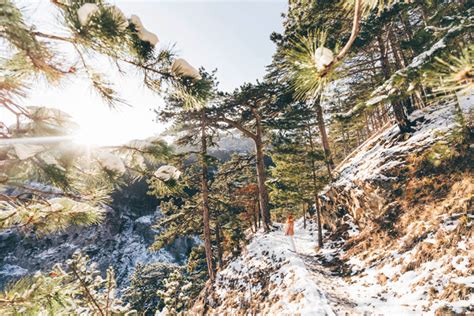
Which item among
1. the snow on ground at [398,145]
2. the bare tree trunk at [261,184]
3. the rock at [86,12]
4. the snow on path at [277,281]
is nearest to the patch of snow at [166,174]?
the rock at [86,12]

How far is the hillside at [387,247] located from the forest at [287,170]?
2.2 inches

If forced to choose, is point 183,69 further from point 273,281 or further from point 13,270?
point 13,270

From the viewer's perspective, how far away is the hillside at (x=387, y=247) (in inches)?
241

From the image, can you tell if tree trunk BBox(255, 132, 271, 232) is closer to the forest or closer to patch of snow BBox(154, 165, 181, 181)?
the forest

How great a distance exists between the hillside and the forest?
6 cm

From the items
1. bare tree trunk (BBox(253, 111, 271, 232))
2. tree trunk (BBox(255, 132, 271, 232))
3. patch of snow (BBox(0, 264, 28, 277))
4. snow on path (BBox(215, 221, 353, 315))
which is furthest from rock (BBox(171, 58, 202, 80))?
patch of snow (BBox(0, 264, 28, 277))

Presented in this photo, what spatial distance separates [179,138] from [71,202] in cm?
1206

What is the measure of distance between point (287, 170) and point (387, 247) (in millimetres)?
5672

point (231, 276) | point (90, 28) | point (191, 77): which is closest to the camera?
point (90, 28)

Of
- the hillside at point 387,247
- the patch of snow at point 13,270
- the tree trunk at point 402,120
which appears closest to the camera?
the hillside at point 387,247

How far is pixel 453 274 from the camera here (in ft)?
18.5

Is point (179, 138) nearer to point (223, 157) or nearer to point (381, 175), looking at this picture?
point (381, 175)

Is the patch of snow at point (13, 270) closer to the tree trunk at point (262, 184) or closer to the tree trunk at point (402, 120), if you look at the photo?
the tree trunk at point (262, 184)

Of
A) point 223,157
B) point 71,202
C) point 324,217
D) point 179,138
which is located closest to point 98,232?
point 223,157
